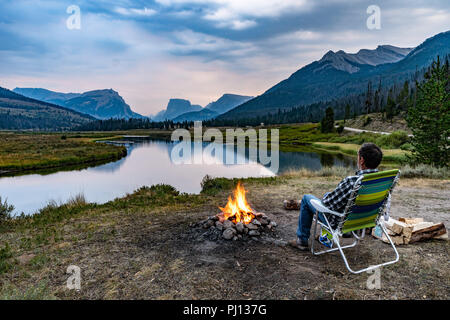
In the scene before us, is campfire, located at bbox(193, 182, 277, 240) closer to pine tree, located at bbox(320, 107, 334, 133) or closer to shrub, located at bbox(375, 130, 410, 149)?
shrub, located at bbox(375, 130, 410, 149)

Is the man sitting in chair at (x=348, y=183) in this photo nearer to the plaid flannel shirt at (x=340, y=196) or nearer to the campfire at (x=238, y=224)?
the plaid flannel shirt at (x=340, y=196)

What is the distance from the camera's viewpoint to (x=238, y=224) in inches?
246

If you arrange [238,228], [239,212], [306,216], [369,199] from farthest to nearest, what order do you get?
→ [239,212]
[238,228]
[306,216]
[369,199]

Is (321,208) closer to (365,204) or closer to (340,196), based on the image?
(340,196)

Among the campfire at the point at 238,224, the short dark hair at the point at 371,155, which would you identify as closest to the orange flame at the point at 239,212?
the campfire at the point at 238,224

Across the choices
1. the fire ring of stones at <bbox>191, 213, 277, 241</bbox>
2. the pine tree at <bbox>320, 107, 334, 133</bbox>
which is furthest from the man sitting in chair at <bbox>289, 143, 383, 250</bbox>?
the pine tree at <bbox>320, 107, 334, 133</bbox>

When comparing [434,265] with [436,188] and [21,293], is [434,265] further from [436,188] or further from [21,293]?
[436,188]

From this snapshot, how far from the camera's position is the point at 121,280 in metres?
4.39

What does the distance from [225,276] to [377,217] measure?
297 cm

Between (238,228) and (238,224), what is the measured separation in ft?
0.36

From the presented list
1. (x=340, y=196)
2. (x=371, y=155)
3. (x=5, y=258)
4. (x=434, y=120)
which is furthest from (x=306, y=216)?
(x=434, y=120)

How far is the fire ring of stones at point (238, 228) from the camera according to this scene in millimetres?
6023

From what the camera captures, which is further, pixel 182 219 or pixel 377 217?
pixel 182 219
